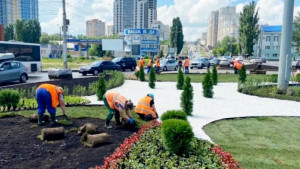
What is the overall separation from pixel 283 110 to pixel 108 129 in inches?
276

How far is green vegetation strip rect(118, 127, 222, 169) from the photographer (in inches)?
153

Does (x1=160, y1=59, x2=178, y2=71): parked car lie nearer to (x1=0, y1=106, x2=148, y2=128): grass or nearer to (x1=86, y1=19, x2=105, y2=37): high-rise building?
(x1=0, y1=106, x2=148, y2=128): grass

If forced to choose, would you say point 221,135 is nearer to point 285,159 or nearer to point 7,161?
point 285,159

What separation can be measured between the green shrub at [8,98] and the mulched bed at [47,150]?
2.61 meters

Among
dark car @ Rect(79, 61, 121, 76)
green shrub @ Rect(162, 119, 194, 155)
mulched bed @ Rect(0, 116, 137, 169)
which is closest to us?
green shrub @ Rect(162, 119, 194, 155)

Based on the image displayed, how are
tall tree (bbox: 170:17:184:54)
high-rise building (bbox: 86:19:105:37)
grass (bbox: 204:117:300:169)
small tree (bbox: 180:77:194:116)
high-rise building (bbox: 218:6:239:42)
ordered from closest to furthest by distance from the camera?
grass (bbox: 204:117:300:169) < small tree (bbox: 180:77:194:116) < tall tree (bbox: 170:17:184:54) < high-rise building (bbox: 86:19:105:37) < high-rise building (bbox: 218:6:239:42)

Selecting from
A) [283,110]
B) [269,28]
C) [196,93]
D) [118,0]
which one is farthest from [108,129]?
[269,28]

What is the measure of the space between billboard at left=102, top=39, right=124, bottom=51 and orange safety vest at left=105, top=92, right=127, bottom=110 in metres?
58.9

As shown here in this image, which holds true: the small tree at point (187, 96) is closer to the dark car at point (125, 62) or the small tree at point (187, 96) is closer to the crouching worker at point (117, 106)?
the crouching worker at point (117, 106)

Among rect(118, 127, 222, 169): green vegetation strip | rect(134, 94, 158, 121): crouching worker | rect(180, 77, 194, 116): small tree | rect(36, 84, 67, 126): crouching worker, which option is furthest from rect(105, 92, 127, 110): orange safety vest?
rect(180, 77, 194, 116): small tree

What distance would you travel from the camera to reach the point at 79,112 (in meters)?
9.03

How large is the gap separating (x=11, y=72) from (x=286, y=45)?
53.0ft

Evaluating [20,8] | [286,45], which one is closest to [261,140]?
[286,45]

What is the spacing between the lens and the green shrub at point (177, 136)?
4.36 meters
